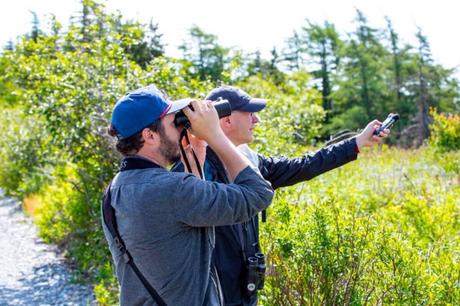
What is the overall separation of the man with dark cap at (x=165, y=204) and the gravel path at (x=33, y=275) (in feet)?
15.2

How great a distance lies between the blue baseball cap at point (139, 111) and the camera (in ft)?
7.10

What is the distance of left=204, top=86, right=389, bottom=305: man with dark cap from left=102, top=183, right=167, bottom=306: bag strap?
23.5 inches

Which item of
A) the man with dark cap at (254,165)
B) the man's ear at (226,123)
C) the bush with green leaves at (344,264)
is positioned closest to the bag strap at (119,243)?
the man with dark cap at (254,165)

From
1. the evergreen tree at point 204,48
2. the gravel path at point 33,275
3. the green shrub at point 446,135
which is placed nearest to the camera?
the gravel path at point 33,275

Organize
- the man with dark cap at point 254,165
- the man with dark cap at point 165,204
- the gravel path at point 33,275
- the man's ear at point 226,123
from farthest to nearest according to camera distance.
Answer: the gravel path at point 33,275 → the man's ear at point 226,123 → the man with dark cap at point 254,165 → the man with dark cap at point 165,204

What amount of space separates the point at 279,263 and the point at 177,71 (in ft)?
14.7

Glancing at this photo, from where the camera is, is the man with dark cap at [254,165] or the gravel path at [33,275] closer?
the man with dark cap at [254,165]

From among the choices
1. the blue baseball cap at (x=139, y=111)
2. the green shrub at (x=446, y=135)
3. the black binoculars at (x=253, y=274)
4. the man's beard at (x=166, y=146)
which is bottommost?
the green shrub at (x=446, y=135)

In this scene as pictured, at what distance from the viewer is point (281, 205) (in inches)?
156

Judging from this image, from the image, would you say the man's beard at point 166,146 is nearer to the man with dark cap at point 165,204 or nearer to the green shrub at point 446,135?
the man with dark cap at point 165,204

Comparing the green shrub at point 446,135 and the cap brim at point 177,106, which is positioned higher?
the cap brim at point 177,106

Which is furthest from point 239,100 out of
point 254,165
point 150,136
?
point 150,136

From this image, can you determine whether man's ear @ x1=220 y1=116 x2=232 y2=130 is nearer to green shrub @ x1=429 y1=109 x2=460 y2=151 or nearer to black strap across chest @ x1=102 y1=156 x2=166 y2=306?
black strap across chest @ x1=102 y1=156 x2=166 y2=306

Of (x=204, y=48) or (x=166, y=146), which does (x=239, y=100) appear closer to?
(x=166, y=146)
